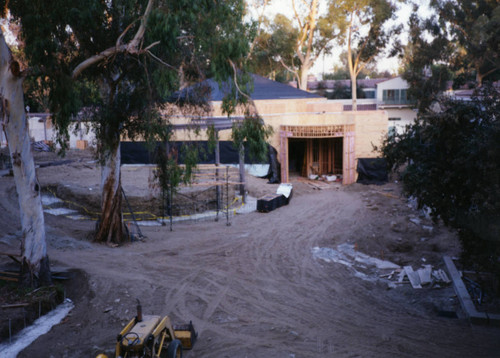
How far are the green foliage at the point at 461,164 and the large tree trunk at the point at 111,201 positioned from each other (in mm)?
9010

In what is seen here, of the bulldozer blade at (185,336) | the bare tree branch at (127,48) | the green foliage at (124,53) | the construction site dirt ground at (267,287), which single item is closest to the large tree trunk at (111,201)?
the green foliage at (124,53)

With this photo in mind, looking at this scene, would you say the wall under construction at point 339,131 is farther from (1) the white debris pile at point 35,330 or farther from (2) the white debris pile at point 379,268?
(1) the white debris pile at point 35,330

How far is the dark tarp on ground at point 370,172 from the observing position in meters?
25.4

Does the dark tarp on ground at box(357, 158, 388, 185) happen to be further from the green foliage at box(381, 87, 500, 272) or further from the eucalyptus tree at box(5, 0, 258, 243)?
the green foliage at box(381, 87, 500, 272)

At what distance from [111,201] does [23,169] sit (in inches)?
201

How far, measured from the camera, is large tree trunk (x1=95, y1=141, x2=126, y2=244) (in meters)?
14.5

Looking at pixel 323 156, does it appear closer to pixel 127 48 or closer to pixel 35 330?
pixel 127 48

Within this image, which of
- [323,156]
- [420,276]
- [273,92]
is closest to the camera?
[420,276]

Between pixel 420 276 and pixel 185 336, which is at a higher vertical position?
pixel 185 336

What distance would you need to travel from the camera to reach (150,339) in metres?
6.42

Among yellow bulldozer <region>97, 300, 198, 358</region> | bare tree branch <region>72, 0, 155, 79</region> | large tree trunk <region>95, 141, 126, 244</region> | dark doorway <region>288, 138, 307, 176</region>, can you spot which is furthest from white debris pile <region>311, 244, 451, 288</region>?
dark doorway <region>288, 138, 307, 176</region>

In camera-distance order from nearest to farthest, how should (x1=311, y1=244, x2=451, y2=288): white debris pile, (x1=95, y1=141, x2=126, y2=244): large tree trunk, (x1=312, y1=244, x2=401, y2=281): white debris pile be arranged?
1. (x1=311, y1=244, x2=451, y2=288): white debris pile
2. (x1=312, y1=244, x2=401, y2=281): white debris pile
3. (x1=95, y1=141, x2=126, y2=244): large tree trunk

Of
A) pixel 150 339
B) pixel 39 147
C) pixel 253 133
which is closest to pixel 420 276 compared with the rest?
pixel 253 133

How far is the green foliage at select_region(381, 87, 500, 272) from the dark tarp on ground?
16.3 meters
